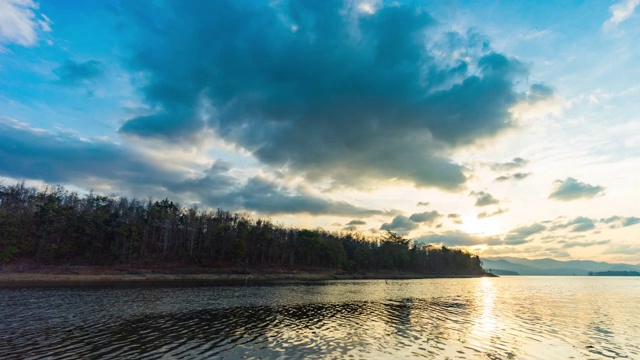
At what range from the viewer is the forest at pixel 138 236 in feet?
387

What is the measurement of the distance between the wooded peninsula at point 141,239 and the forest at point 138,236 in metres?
0.32


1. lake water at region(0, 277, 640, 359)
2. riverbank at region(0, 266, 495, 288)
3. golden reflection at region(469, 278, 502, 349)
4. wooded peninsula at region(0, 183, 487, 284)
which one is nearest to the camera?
lake water at region(0, 277, 640, 359)

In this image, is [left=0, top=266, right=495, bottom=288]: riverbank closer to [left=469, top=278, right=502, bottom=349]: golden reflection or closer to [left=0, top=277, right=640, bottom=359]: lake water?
[left=0, top=277, right=640, bottom=359]: lake water

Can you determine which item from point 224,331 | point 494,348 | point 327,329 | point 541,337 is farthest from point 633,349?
point 224,331

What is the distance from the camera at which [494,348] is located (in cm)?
2864

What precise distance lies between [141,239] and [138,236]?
9.02 m

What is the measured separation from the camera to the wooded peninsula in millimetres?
117062

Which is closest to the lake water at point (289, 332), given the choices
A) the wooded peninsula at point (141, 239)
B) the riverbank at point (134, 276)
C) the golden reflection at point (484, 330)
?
the golden reflection at point (484, 330)

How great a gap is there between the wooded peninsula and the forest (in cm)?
32

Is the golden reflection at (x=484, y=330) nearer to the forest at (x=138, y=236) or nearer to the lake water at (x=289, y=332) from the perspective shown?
the lake water at (x=289, y=332)

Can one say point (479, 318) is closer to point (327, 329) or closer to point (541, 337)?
point (541, 337)

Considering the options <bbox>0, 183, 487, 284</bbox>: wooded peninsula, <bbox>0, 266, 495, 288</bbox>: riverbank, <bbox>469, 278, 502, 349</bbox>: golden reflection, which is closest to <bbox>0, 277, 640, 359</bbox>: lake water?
<bbox>469, 278, 502, 349</bbox>: golden reflection

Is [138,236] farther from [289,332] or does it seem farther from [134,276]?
[289,332]

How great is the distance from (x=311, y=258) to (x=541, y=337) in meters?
159
